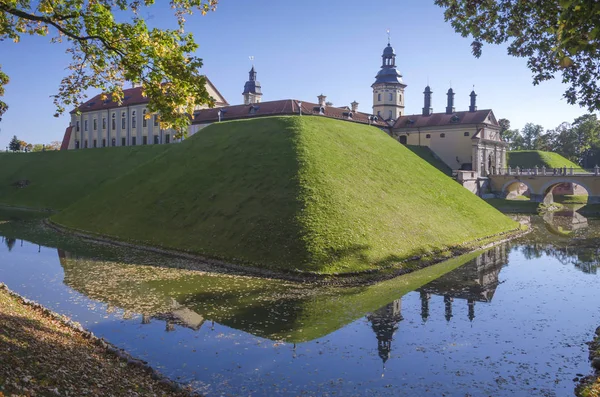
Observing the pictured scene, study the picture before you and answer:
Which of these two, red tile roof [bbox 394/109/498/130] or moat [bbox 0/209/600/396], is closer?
moat [bbox 0/209/600/396]

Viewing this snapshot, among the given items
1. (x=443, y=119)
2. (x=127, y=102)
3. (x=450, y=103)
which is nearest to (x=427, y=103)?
(x=450, y=103)

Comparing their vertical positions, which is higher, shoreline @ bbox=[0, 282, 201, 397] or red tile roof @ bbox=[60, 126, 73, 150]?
red tile roof @ bbox=[60, 126, 73, 150]

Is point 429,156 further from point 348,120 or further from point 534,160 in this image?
point 534,160

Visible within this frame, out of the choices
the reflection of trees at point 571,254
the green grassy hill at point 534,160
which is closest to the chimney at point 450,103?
the green grassy hill at point 534,160

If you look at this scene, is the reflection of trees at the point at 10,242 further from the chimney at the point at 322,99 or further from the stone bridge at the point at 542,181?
the stone bridge at the point at 542,181

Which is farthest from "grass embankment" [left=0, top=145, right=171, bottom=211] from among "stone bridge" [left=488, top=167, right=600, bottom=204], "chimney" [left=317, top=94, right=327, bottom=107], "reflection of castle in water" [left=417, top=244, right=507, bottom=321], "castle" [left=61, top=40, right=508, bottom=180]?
"stone bridge" [left=488, top=167, right=600, bottom=204]

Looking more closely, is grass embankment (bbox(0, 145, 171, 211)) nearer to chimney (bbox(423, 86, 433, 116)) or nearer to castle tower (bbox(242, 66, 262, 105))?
castle tower (bbox(242, 66, 262, 105))

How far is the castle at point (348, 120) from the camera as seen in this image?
282 ft

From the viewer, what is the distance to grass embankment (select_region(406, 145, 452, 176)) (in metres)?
94.1

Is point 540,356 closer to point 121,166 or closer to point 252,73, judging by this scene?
point 121,166

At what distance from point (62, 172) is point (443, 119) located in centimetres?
7450

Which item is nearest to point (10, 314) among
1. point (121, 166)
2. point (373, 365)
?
point (373, 365)

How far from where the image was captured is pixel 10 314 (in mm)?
16750

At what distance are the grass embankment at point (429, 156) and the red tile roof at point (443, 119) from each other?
598 cm
